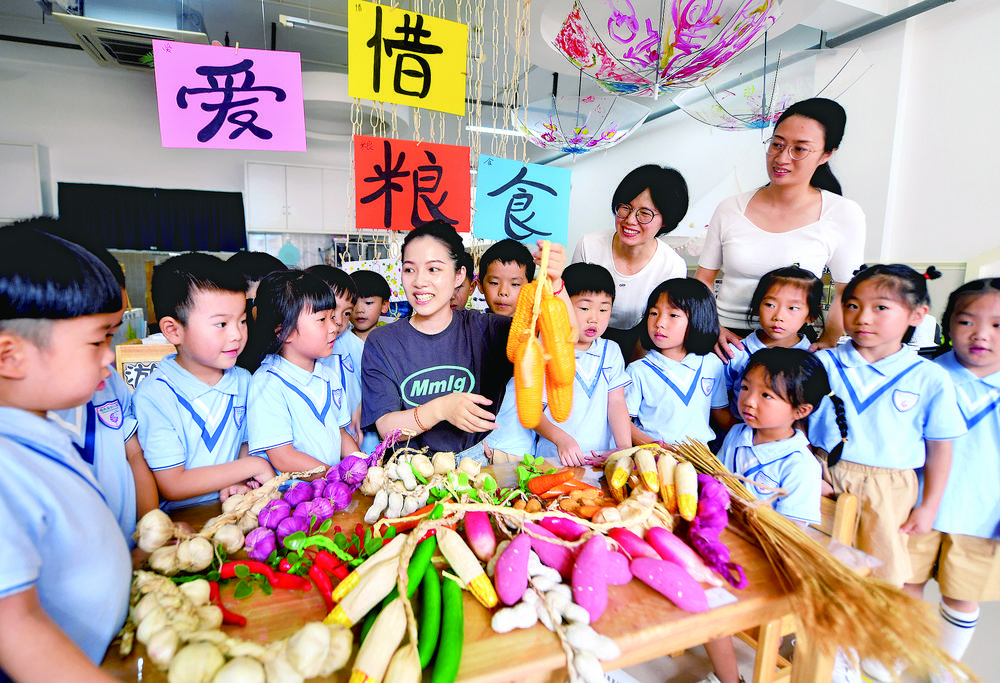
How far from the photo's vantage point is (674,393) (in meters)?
1.95

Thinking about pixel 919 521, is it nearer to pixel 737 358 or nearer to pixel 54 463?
pixel 737 358

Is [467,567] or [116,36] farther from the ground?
[116,36]

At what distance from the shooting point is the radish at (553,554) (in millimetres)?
925

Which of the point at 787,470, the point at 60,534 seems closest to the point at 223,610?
the point at 60,534

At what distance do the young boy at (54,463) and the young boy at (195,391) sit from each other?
55 cm

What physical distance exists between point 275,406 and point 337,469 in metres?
0.37

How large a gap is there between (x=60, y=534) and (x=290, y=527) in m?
0.39

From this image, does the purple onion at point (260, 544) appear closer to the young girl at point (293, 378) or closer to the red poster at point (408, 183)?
the young girl at point (293, 378)

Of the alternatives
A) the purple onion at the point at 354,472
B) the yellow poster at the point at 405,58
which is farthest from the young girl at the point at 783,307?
the yellow poster at the point at 405,58

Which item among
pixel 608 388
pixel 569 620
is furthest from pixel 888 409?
pixel 569 620

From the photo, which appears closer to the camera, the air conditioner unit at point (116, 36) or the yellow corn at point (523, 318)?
the yellow corn at point (523, 318)

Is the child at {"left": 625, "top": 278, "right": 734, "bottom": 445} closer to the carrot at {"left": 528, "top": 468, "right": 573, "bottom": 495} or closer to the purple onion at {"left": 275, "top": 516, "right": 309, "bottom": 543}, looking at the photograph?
the carrot at {"left": 528, "top": 468, "right": 573, "bottom": 495}

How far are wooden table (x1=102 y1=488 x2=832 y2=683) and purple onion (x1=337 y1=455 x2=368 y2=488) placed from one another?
1.17 feet

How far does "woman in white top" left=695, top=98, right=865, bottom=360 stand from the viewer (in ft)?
6.37
